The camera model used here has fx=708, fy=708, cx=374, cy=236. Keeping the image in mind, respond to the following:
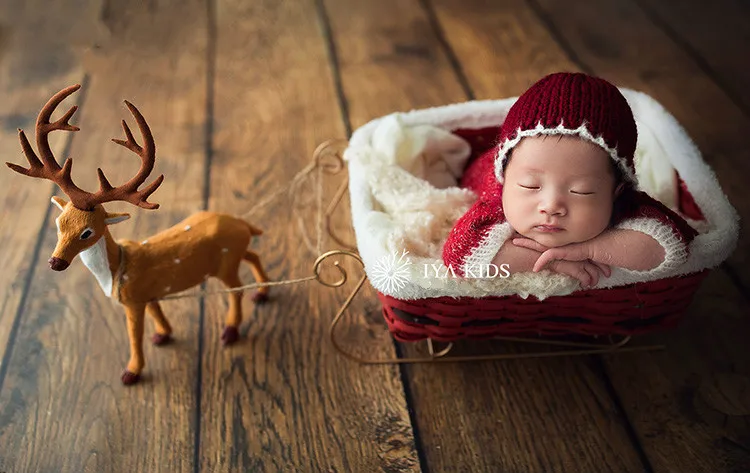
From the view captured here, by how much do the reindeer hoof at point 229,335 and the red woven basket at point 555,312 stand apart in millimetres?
237

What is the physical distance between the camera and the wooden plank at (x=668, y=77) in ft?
4.31

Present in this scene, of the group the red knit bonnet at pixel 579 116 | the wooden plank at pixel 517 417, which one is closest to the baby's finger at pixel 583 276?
the red knit bonnet at pixel 579 116

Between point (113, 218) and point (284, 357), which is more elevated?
point (113, 218)

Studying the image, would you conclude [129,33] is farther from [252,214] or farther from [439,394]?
[439,394]

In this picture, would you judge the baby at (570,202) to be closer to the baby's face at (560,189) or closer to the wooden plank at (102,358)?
the baby's face at (560,189)

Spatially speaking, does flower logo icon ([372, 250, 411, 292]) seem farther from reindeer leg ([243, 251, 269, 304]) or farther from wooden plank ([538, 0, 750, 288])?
wooden plank ([538, 0, 750, 288])

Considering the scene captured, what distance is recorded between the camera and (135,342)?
0.96 metres

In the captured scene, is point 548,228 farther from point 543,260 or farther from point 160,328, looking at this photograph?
point 160,328

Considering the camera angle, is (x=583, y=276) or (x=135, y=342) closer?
(x=583, y=276)

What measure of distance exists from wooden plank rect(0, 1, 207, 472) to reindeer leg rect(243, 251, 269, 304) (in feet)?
0.34

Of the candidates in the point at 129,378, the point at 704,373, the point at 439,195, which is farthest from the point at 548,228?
the point at 129,378

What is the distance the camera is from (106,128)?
145cm

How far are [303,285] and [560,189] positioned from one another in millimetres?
498

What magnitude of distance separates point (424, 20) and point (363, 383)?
3.57 feet
